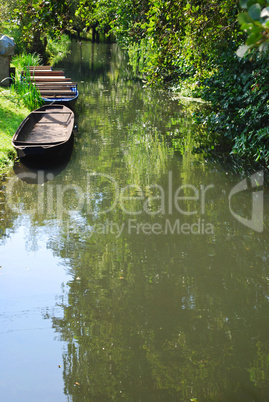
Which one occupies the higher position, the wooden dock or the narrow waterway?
the wooden dock

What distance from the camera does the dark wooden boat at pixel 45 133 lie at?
407 inches

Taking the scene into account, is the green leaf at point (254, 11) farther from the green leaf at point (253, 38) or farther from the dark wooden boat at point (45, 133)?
the dark wooden boat at point (45, 133)

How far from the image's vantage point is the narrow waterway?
4.48 m

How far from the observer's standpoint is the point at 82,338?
501 cm

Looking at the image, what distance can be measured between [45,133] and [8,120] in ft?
5.01

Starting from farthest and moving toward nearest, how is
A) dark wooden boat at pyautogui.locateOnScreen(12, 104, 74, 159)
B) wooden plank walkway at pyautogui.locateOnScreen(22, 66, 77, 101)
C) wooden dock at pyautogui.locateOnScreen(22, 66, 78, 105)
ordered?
wooden plank walkway at pyautogui.locateOnScreen(22, 66, 77, 101) < wooden dock at pyautogui.locateOnScreen(22, 66, 78, 105) < dark wooden boat at pyautogui.locateOnScreen(12, 104, 74, 159)

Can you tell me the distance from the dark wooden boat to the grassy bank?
377 millimetres

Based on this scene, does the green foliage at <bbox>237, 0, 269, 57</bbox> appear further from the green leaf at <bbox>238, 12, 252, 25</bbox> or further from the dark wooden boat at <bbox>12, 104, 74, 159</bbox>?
the dark wooden boat at <bbox>12, 104, 74, 159</bbox>

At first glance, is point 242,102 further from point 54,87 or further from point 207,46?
point 54,87

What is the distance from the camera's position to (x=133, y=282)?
6.15 m

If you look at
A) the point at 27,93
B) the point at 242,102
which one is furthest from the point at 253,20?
the point at 27,93

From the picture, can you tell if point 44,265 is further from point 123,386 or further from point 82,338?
point 123,386

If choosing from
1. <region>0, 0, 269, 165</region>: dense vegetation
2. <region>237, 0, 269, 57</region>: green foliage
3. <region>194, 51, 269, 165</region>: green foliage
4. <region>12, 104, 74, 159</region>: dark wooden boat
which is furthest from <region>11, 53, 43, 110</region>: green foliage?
<region>237, 0, 269, 57</region>: green foliage

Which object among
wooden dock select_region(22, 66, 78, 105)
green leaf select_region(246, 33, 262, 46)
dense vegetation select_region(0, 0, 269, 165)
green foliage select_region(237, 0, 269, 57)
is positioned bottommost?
green leaf select_region(246, 33, 262, 46)
